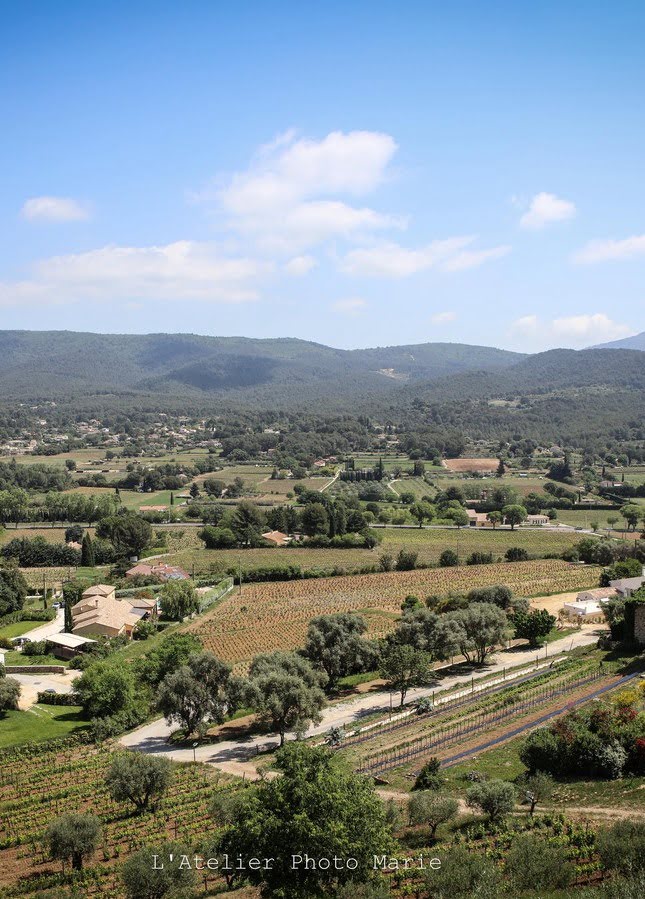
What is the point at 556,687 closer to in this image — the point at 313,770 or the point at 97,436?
the point at 313,770

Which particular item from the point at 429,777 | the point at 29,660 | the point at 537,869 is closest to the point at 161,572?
the point at 29,660

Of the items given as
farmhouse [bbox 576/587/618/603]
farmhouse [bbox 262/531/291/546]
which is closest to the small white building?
farmhouse [bbox 576/587/618/603]

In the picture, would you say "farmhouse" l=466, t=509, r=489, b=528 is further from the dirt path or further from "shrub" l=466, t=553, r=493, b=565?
the dirt path

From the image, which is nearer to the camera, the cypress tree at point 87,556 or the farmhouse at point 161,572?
the farmhouse at point 161,572

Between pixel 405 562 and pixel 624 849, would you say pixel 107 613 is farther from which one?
pixel 624 849

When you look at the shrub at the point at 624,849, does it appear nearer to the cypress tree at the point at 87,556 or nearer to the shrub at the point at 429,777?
the shrub at the point at 429,777

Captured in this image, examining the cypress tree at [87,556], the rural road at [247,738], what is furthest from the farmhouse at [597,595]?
the cypress tree at [87,556]
